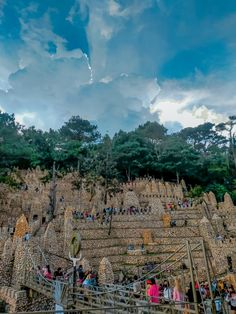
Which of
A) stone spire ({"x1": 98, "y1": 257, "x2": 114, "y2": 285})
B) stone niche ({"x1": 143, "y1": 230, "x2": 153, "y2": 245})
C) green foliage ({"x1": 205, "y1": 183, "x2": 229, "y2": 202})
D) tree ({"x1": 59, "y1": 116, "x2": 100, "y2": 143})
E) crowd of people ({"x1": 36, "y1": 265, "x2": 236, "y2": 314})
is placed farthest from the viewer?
tree ({"x1": 59, "y1": 116, "x2": 100, "y2": 143})

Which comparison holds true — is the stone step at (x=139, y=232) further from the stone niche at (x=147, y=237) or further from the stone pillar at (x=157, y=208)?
the stone pillar at (x=157, y=208)

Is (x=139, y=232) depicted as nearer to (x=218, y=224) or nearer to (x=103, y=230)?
(x=103, y=230)

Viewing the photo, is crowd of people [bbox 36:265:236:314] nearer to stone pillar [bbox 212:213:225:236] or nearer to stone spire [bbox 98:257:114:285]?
stone spire [bbox 98:257:114:285]

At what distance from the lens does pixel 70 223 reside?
841 inches

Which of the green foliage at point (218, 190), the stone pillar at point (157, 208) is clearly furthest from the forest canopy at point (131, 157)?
the stone pillar at point (157, 208)

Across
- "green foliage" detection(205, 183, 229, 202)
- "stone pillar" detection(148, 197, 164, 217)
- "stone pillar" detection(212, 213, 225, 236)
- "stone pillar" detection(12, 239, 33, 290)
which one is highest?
"green foliage" detection(205, 183, 229, 202)

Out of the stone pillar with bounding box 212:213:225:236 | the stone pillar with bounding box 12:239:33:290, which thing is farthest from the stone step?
the stone pillar with bounding box 12:239:33:290

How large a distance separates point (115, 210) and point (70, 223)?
7036mm

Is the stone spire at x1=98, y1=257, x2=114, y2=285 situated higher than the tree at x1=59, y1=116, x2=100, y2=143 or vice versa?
the tree at x1=59, y1=116, x2=100, y2=143

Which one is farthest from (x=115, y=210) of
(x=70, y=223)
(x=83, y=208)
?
(x=70, y=223)

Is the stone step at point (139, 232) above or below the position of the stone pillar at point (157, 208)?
below

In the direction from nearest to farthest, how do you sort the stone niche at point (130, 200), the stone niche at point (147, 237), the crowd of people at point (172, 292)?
the crowd of people at point (172, 292) → the stone niche at point (147, 237) → the stone niche at point (130, 200)

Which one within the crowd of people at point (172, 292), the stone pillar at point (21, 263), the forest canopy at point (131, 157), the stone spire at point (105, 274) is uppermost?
the forest canopy at point (131, 157)

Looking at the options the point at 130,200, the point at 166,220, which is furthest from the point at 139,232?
the point at 130,200
